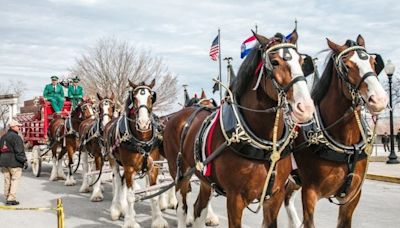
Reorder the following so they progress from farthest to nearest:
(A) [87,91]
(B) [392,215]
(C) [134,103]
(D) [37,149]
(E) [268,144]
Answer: (A) [87,91] → (D) [37,149] → (B) [392,215] → (C) [134,103] → (E) [268,144]

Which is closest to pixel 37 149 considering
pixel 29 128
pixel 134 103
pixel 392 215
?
pixel 29 128

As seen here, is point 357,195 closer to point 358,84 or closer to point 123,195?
point 358,84

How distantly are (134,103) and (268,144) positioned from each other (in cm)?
369

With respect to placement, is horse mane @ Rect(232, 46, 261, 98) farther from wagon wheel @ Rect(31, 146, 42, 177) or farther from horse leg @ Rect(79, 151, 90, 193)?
wagon wheel @ Rect(31, 146, 42, 177)

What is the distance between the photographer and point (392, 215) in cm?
808

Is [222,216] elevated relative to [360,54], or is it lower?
lower

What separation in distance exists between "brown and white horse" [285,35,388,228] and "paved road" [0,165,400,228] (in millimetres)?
2921

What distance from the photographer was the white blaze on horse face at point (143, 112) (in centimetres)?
710

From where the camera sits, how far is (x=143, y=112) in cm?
714

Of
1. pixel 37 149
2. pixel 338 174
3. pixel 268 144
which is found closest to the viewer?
pixel 268 144

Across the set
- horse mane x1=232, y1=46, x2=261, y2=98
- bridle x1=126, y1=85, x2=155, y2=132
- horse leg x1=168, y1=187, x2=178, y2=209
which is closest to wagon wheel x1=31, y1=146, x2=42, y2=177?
horse leg x1=168, y1=187, x2=178, y2=209

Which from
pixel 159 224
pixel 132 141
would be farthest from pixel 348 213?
pixel 132 141

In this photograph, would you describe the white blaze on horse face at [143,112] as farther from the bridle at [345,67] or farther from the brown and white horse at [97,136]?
the bridle at [345,67]

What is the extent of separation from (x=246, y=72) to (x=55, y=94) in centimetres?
1202
